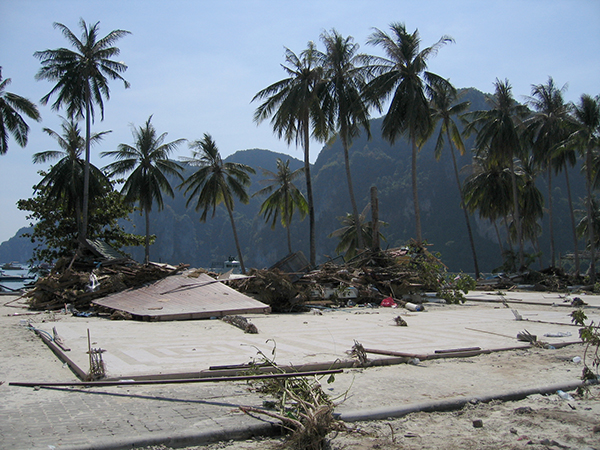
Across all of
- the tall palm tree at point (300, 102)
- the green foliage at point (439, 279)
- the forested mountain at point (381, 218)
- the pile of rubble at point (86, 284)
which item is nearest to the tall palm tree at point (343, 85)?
the tall palm tree at point (300, 102)

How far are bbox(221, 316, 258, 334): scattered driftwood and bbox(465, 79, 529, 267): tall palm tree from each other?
23.4m

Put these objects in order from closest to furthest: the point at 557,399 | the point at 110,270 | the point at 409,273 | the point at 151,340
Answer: the point at 557,399
the point at 151,340
the point at 110,270
the point at 409,273

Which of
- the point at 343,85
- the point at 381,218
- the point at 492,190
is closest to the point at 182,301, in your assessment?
the point at 343,85

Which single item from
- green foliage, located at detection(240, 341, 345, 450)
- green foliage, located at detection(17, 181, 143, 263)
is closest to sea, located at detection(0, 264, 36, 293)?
green foliage, located at detection(17, 181, 143, 263)

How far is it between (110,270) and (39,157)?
18.0 meters

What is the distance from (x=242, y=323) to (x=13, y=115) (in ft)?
73.7

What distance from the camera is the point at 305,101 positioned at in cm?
2145

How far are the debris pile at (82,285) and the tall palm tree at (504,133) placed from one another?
22631 millimetres

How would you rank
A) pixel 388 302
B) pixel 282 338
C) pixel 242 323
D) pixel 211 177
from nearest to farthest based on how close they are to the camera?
1. pixel 282 338
2. pixel 242 323
3. pixel 388 302
4. pixel 211 177

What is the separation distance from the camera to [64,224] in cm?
2691

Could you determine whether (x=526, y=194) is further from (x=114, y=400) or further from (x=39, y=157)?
(x=114, y=400)

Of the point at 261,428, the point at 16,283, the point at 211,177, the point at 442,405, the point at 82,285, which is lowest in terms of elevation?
the point at 16,283

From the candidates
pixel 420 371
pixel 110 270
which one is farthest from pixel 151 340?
pixel 110 270

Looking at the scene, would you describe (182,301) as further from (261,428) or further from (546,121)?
(546,121)
